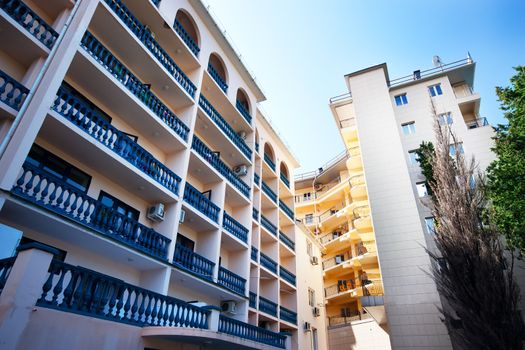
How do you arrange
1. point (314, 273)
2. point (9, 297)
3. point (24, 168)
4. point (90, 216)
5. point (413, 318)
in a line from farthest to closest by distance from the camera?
point (314, 273), point (413, 318), point (90, 216), point (24, 168), point (9, 297)

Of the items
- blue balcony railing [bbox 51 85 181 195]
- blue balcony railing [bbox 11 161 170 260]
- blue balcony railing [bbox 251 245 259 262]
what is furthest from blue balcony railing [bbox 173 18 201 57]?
blue balcony railing [bbox 251 245 259 262]

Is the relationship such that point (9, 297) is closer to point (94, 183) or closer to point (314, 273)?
point (94, 183)

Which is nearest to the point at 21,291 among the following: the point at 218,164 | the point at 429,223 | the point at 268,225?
the point at 218,164

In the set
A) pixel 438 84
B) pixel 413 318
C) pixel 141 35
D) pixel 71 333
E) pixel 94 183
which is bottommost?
pixel 71 333

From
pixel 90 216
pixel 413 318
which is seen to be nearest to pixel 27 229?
pixel 90 216

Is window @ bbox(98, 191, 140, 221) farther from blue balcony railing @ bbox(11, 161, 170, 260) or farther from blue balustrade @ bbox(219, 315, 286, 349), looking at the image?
blue balustrade @ bbox(219, 315, 286, 349)

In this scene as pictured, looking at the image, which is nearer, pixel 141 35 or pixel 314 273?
pixel 141 35

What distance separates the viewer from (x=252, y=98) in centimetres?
2250

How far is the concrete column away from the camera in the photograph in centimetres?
598

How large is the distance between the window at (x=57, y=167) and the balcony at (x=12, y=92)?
1667 mm

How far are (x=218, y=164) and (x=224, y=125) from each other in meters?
2.53

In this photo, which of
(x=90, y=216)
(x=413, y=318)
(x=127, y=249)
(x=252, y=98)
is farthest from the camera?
(x=252, y=98)

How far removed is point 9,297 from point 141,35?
10778 mm

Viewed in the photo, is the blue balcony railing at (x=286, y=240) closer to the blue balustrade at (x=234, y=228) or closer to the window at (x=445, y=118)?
the blue balustrade at (x=234, y=228)
